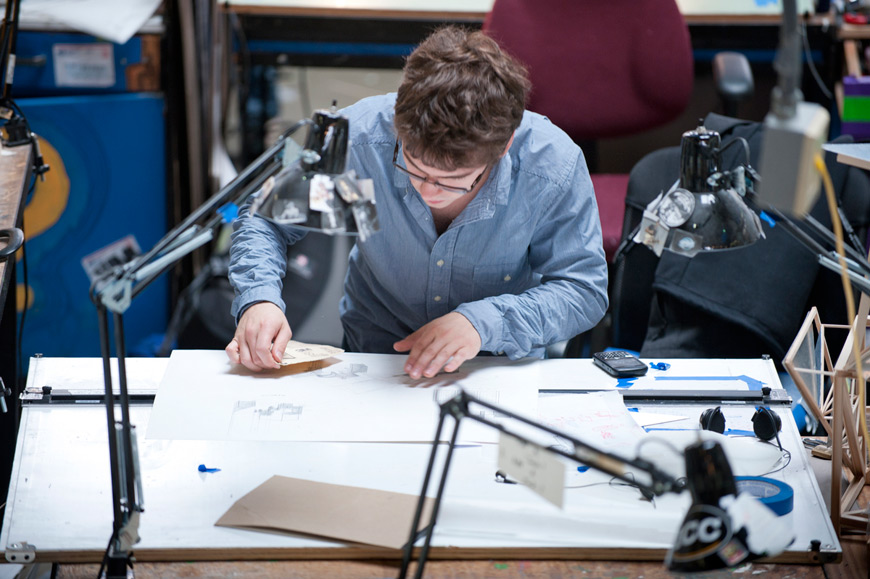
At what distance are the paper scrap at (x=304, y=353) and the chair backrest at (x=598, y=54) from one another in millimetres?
1275

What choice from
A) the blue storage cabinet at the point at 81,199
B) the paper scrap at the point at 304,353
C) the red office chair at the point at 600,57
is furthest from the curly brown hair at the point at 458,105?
the blue storage cabinet at the point at 81,199

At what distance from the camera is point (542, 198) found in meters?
1.59

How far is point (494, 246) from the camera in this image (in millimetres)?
1632

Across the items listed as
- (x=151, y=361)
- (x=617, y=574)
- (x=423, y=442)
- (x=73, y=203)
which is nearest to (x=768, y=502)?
(x=617, y=574)

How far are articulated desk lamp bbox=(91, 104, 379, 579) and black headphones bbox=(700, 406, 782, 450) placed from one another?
26.0 inches

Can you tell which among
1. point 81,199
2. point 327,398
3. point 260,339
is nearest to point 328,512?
point 327,398

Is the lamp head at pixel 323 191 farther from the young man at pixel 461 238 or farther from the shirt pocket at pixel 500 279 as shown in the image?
the shirt pocket at pixel 500 279

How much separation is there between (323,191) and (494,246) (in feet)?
2.10

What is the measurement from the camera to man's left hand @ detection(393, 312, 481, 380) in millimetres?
1486

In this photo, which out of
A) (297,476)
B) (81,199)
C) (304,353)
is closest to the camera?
(297,476)

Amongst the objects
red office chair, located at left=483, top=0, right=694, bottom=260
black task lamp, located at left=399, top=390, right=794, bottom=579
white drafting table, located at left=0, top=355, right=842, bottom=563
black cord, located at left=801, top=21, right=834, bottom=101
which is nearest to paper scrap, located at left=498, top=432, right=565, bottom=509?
black task lamp, located at left=399, top=390, right=794, bottom=579

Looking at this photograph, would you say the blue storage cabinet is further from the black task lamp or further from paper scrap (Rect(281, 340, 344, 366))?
the black task lamp

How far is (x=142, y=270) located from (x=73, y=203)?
199 centimetres

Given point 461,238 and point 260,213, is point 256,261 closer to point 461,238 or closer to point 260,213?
point 461,238
